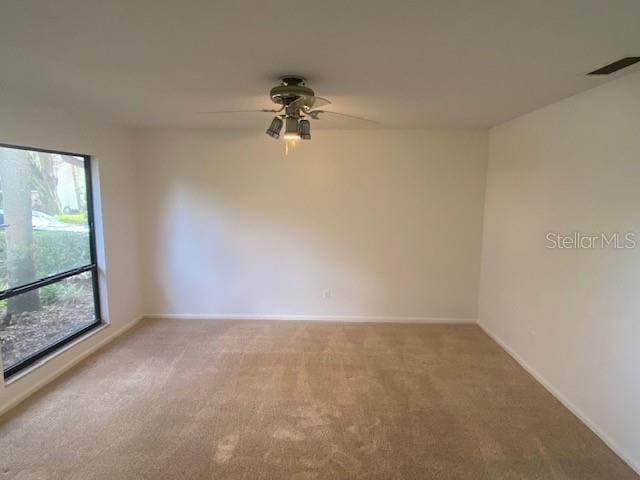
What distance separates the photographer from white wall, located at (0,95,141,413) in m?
2.75

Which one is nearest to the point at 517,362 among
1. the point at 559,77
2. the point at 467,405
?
the point at 467,405

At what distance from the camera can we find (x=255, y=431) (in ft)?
8.02

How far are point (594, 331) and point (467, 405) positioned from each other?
1.09 m

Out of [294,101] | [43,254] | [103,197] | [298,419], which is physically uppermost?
[294,101]

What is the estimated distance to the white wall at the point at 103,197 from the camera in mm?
2750

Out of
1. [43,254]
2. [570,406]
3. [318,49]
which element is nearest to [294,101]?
[318,49]

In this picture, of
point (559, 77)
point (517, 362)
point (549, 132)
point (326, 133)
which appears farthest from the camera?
point (326, 133)

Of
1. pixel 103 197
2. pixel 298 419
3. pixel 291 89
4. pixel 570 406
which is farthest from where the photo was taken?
pixel 103 197

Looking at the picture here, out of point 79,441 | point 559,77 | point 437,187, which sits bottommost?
point 79,441

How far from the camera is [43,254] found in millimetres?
3123

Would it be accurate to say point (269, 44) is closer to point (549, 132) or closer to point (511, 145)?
A: point (549, 132)

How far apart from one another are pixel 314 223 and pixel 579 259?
2.79 meters

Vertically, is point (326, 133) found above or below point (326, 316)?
above

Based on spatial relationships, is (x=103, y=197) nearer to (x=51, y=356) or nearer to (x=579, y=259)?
(x=51, y=356)
